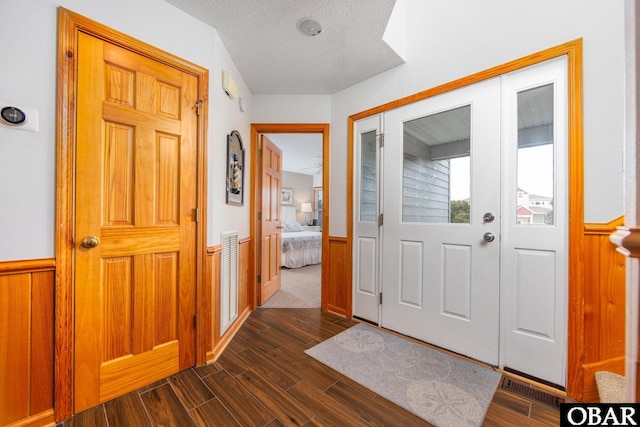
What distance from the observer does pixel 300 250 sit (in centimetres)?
509

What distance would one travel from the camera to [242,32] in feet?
6.16

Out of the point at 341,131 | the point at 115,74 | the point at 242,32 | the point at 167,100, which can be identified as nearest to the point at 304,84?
the point at 341,131

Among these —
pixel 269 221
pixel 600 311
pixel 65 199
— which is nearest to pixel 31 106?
pixel 65 199

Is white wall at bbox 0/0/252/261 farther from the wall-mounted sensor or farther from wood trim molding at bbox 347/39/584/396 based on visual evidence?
wood trim molding at bbox 347/39/584/396

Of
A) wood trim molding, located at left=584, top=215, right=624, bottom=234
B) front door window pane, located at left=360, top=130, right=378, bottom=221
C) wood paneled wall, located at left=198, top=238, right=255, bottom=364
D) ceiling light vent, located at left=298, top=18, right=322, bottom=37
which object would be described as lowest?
wood paneled wall, located at left=198, top=238, right=255, bottom=364

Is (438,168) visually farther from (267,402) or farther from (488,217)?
Answer: (267,402)

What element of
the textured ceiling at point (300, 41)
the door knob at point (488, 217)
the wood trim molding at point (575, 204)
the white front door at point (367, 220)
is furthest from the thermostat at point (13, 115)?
the wood trim molding at point (575, 204)

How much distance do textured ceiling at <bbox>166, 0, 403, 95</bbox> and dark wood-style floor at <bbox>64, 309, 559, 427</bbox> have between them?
236 cm

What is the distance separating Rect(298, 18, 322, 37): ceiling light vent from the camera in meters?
1.79

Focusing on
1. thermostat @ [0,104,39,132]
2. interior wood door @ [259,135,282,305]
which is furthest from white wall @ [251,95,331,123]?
thermostat @ [0,104,39,132]

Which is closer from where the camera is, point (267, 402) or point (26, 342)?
point (26, 342)

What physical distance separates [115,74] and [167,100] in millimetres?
271

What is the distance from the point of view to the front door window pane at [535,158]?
1.61m

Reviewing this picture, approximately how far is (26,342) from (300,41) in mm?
2418
